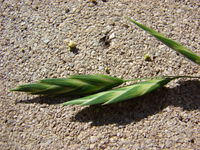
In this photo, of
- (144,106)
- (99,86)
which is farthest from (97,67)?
(144,106)

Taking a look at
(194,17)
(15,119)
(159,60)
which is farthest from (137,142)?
(194,17)

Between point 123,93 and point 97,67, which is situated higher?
point 97,67

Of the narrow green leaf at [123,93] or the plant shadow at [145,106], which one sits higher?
the narrow green leaf at [123,93]

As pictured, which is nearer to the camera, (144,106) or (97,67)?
(144,106)

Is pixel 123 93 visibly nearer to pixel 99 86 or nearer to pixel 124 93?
pixel 124 93

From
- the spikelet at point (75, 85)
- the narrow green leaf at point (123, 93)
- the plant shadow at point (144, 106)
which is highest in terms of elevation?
the spikelet at point (75, 85)
